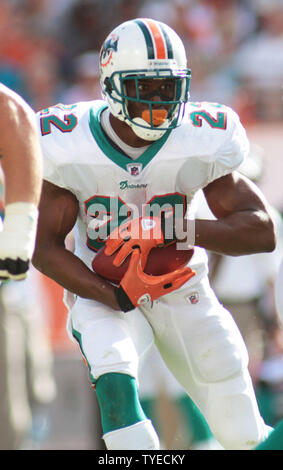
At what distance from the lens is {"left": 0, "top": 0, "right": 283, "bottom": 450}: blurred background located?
690 cm

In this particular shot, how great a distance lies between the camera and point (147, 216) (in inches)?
158

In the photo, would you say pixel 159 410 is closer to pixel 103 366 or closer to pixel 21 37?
pixel 103 366

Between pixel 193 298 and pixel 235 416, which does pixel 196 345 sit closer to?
pixel 193 298

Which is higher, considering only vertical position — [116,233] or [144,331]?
[116,233]

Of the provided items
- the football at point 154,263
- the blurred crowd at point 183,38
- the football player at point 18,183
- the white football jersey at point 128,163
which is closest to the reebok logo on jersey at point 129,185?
the white football jersey at point 128,163

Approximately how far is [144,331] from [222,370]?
1.17ft

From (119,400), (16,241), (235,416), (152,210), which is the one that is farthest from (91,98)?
(16,241)

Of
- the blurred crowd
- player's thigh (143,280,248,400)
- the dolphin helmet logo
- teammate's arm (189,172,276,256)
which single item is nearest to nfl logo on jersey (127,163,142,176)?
teammate's arm (189,172,276,256)

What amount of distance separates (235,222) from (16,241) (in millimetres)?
1141

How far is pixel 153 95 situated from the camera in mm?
3969

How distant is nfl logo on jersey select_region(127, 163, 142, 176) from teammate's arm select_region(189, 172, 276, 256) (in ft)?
1.05

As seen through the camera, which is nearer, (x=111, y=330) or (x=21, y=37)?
(x=111, y=330)

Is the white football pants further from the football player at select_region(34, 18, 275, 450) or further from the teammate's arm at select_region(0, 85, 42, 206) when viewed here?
the teammate's arm at select_region(0, 85, 42, 206)
